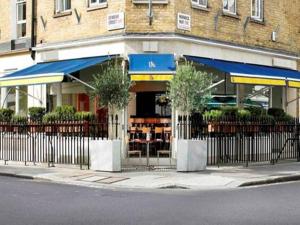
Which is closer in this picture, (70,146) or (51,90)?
(70,146)

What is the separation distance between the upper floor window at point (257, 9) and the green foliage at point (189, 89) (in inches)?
260

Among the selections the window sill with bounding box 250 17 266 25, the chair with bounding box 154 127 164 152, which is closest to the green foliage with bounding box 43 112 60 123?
the chair with bounding box 154 127 164 152

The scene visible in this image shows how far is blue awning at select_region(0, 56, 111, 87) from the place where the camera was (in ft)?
58.2

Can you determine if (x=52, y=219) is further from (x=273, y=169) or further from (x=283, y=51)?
(x=283, y=51)

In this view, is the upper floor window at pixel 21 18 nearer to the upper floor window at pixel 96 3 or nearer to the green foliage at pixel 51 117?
the upper floor window at pixel 96 3

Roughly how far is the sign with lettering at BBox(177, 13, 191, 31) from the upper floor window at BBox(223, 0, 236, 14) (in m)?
2.34

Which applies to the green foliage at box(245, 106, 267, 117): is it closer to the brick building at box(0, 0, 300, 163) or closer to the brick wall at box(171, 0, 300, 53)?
the brick building at box(0, 0, 300, 163)

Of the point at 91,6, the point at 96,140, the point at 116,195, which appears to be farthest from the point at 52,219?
the point at 91,6

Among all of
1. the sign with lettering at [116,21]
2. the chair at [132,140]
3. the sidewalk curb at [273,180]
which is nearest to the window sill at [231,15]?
the sign with lettering at [116,21]

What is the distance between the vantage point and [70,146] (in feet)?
58.9

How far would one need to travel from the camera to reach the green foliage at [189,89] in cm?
1593

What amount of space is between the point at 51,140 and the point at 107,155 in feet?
9.73

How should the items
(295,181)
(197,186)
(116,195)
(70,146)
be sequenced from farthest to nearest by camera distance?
(70,146) < (295,181) < (197,186) < (116,195)

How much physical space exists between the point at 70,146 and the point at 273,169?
6.26 metres
